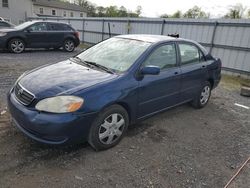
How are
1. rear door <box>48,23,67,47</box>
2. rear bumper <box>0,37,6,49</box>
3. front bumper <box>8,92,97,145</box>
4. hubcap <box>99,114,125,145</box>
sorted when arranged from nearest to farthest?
front bumper <box>8,92,97,145</box>, hubcap <box>99,114,125,145</box>, rear bumper <box>0,37,6,49</box>, rear door <box>48,23,67,47</box>

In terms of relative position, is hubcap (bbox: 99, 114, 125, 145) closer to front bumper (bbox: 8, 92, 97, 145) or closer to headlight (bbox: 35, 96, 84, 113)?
front bumper (bbox: 8, 92, 97, 145)

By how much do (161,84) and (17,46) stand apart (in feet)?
29.2

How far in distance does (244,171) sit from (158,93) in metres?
1.65

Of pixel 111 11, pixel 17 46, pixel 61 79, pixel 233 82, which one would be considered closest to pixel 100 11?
pixel 111 11

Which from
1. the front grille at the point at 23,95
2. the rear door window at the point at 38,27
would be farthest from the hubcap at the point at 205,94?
the rear door window at the point at 38,27

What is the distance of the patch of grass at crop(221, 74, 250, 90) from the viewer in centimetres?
747

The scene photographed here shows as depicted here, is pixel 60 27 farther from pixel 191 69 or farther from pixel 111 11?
pixel 111 11

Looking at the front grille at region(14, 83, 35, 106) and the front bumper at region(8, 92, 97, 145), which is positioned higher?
the front grille at region(14, 83, 35, 106)

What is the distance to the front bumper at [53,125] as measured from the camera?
2.63m

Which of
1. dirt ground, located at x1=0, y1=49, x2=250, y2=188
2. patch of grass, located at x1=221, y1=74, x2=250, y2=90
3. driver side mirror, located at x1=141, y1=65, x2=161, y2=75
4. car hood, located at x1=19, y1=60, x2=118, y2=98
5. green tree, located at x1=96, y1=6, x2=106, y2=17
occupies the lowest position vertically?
patch of grass, located at x1=221, y1=74, x2=250, y2=90

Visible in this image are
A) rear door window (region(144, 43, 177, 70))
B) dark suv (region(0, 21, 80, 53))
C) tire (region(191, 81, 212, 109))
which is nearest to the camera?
rear door window (region(144, 43, 177, 70))

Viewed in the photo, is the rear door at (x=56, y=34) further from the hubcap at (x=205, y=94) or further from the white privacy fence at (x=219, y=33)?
the hubcap at (x=205, y=94)

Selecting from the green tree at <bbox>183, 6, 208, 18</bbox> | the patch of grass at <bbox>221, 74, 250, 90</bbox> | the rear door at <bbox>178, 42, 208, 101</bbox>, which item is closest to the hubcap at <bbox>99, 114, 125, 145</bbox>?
the rear door at <bbox>178, 42, 208, 101</bbox>

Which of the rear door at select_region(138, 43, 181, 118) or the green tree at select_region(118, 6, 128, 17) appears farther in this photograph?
the green tree at select_region(118, 6, 128, 17)
